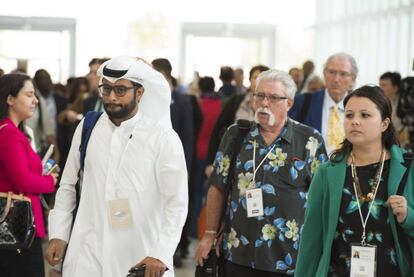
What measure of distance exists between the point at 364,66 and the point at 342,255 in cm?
1068

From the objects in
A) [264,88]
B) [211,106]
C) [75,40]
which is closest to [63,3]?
[75,40]

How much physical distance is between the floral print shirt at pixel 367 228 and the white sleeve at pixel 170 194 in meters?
0.77

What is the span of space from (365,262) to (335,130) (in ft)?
9.22

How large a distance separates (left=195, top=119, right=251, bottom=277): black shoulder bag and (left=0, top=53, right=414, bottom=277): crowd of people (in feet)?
0.04

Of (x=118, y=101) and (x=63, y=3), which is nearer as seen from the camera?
(x=118, y=101)

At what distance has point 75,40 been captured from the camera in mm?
19922

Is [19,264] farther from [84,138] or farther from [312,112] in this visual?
[312,112]

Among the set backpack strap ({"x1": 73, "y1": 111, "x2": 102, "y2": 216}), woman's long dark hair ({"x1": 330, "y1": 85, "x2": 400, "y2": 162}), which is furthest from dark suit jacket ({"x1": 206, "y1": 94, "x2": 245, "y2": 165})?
woman's long dark hair ({"x1": 330, "y1": 85, "x2": 400, "y2": 162})

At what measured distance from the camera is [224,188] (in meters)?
5.06

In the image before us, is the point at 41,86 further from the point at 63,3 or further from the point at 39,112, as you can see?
the point at 63,3

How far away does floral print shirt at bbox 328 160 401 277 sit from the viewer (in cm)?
398

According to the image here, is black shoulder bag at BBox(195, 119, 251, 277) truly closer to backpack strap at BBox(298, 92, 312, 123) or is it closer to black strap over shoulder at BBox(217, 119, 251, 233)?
black strap over shoulder at BBox(217, 119, 251, 233)

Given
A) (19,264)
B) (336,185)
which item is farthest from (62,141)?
(336,185)

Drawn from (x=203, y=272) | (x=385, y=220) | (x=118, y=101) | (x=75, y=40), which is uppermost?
(x=75, y=40)
